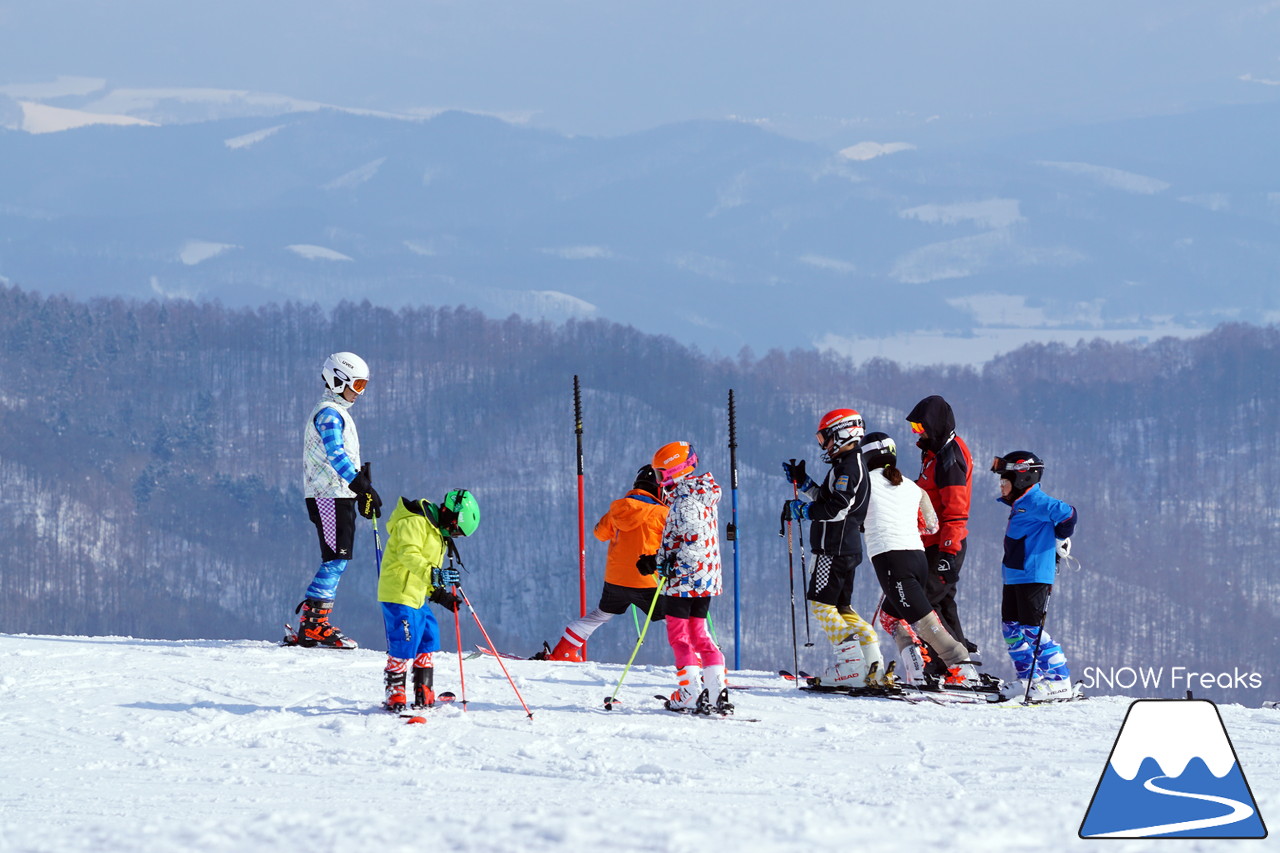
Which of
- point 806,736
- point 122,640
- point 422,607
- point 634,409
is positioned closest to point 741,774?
point 806,736

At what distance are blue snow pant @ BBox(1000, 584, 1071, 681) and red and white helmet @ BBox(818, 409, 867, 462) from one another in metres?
1.50

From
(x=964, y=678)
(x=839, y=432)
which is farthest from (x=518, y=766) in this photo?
(x=964, y=678)

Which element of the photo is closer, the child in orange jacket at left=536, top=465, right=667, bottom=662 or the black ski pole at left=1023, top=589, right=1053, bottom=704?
the black ski pole at left=1023, top=589, right=1053, bottom=704

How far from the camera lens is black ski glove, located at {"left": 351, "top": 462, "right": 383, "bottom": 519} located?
9.47 meters

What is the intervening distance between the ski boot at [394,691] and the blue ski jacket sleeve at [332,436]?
2.07m

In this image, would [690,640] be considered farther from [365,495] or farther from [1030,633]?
[365,495]

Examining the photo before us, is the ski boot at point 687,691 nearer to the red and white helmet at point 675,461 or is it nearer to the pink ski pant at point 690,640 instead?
the pink ski pant at point 690,640

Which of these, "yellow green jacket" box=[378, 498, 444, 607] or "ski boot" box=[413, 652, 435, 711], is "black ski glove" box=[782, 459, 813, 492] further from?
"ski boot" box=[413, 652, 435, 711]

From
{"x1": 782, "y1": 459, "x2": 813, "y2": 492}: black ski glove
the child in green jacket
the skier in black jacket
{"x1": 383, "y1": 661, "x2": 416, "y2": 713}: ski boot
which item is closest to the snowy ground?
{"x1": 383, "y1": 661, "x2": 416, "y2": 713}: ski boot

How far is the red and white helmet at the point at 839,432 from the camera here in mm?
8680

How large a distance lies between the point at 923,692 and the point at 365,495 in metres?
4.26

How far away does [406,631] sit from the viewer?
25.5 feet


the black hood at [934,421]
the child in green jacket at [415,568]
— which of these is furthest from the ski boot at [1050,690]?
the child in green jacket at [415,568]

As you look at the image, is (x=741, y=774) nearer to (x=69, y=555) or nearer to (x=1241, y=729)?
(x=1241, y=729)
